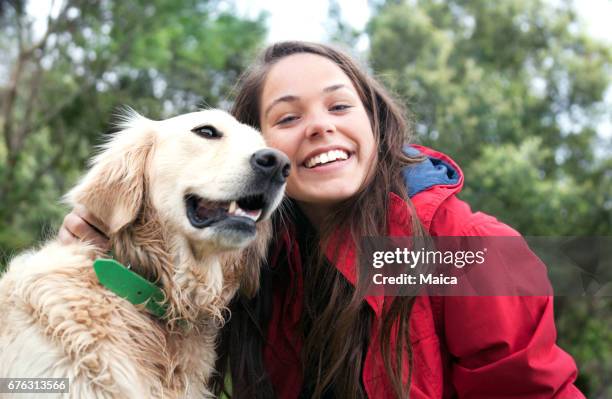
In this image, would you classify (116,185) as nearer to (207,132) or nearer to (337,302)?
(207,132)

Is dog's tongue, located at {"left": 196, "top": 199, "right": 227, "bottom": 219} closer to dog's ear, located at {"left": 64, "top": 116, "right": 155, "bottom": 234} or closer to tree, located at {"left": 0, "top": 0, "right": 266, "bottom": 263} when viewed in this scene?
dog's ear, located at {"left": 64, "top": 116, "right": 155, "bottom": 234}

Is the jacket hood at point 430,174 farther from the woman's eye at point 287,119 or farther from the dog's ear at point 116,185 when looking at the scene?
the dog's ear at point 116,185

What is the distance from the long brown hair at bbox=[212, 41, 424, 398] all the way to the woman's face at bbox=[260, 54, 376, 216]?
0.10 metres

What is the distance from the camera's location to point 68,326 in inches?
77.4

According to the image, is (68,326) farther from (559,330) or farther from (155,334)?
(559,330)

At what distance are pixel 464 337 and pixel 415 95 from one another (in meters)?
7.96

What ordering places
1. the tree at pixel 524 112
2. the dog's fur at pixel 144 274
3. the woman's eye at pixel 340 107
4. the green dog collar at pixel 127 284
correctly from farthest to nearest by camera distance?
1. the tree at pixel 524 112
2. the woman's eye at pixel 340 107
3. the green dog collar at pixel 127 284
4. the dog's fur at pixel 144 274

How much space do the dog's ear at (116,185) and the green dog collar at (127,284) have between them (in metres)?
0.19

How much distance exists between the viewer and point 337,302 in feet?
8.45

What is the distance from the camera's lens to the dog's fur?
1964 millimetres

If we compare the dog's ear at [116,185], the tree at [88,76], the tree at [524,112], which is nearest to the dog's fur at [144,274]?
the dog's ear at [116,185]

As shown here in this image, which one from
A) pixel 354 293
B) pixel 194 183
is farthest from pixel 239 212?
pixel 354 293

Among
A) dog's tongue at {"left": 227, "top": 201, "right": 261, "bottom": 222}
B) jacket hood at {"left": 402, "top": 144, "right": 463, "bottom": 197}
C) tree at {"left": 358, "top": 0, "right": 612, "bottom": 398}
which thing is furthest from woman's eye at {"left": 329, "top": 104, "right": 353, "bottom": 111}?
tree at {"left": 358, "top": 0, "right": 612, "bottom": 398}

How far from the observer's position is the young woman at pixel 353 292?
2.36m
